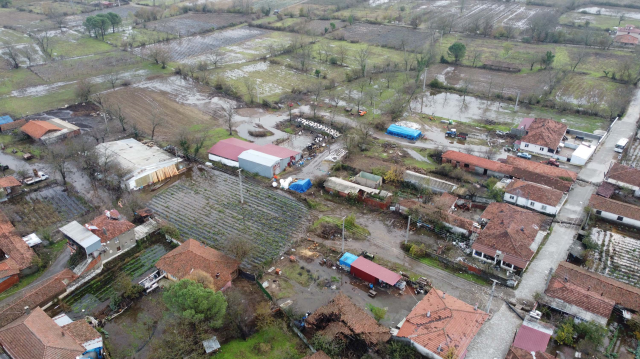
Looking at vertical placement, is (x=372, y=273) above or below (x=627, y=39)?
below

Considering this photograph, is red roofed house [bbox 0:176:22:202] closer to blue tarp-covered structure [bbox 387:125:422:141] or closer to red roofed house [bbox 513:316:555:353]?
blue tarp-covered structure [bbox 387:125:422:141]

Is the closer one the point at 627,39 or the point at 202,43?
the point at 627,39

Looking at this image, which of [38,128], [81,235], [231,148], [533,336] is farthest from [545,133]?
[38,128]

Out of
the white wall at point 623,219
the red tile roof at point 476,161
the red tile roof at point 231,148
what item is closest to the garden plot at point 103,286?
the red tile roof at point 231,148

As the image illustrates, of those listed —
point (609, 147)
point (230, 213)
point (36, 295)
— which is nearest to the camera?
point (36, 295)

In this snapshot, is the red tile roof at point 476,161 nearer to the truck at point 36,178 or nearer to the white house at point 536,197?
the white house at point 536,197

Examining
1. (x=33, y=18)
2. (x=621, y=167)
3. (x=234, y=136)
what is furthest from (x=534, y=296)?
(x=33, y=18)

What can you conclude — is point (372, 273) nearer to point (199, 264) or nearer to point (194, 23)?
point (199, 264)

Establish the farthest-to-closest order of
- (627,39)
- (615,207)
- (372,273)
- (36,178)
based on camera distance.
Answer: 1. (627,39)
2. (36,178)
3. (615,207)
4. (372,273)

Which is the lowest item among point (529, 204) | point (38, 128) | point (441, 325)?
point (441, 325)
